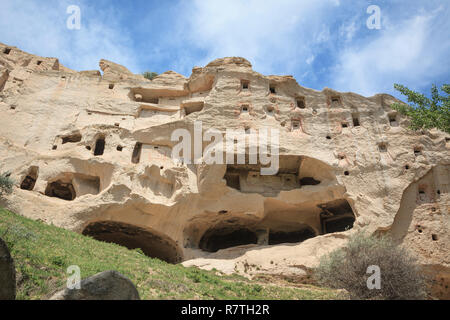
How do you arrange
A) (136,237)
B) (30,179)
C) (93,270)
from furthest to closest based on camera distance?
(136,237)
(30,179)
(93,270)

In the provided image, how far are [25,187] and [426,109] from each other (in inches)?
757

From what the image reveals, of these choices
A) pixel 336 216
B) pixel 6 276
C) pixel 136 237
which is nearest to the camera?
pixel 6 276

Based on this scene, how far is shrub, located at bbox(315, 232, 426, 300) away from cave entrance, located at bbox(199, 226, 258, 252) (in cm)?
844

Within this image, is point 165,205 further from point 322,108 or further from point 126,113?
point 322,108

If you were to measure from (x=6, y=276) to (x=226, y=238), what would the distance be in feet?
54.5

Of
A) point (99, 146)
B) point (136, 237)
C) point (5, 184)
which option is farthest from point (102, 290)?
point (99, 146)

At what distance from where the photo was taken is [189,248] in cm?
1980

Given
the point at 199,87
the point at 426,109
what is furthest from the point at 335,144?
the point at 199,87

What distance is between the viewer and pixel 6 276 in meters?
6.78

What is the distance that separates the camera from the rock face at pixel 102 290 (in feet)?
21.2

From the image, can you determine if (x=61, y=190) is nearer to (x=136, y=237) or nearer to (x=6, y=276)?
(x=136, y=237)

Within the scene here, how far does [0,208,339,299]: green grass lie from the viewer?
1016cm

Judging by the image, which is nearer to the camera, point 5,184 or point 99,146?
point 5,184

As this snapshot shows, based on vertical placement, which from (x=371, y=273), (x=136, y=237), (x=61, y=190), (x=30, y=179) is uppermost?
(x=30, y=179)
